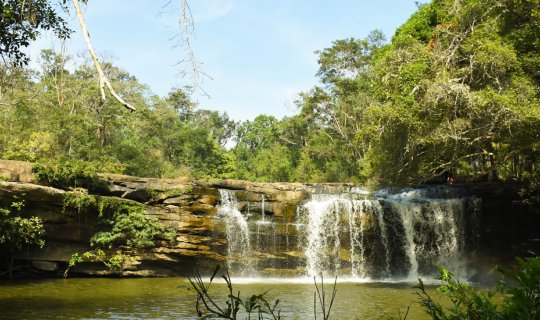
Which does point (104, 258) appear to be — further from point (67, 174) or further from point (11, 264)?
point (67, 174)

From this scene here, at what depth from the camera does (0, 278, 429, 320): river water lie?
980 cm

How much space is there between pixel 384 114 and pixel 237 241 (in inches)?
279

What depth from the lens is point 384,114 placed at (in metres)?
14.7

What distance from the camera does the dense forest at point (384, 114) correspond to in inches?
543

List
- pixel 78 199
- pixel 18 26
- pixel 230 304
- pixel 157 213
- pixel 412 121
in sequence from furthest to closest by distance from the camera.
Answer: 1. pixel 157 213
2. pixel 78 199
3. pixel 412 121
4. pixel 18 26
5. pixel 230 304

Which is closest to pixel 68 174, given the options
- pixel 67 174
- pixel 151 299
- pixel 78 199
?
pixel 67 174

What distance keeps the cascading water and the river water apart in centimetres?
180

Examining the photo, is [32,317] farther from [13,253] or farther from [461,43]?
[461,43]

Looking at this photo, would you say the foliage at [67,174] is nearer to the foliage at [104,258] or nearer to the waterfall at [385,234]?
the foliage at [104,258]

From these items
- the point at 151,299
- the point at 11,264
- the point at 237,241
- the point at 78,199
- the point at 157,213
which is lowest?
the point at 151,299

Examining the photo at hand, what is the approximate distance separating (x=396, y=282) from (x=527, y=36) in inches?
342

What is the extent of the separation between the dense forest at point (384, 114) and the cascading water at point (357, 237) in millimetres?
1549

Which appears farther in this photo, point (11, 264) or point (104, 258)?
point (104, 258)

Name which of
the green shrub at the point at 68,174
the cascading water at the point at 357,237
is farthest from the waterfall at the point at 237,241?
the green shrub at the point at 68,174
